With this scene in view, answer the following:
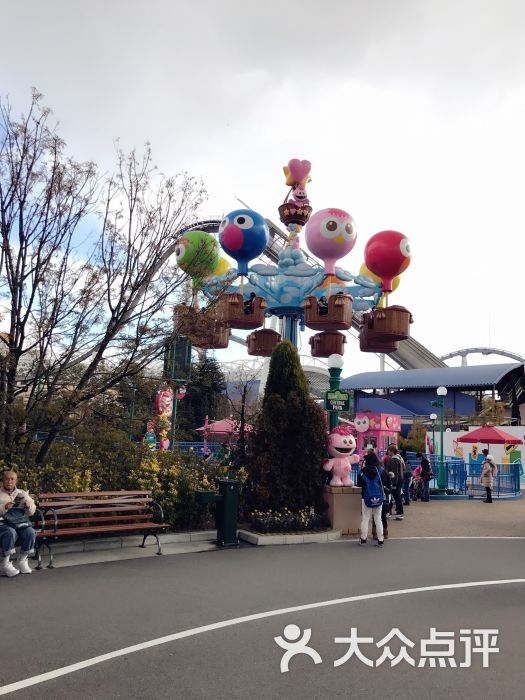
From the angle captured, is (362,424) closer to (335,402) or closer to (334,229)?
(334,229)

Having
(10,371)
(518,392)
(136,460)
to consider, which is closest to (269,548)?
(136,460)

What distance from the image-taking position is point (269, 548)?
9.62m

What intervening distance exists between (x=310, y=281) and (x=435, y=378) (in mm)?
36028

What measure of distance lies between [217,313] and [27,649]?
691 cm

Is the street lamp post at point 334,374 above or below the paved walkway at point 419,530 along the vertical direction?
above

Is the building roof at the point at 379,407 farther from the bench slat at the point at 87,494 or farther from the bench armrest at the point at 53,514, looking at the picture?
the bench armrest at the point at 53,514

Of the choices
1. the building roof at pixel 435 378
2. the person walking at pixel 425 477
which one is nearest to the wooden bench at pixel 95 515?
the person walking at pixel 425 477

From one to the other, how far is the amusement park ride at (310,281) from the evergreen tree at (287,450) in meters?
6.91

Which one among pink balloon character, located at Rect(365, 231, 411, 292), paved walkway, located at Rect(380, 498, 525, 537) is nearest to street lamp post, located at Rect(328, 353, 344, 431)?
paved walkway, located at Rect(380, 498, 525, 537)

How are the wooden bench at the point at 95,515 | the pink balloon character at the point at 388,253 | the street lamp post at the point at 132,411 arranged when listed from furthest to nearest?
1. the pink balloon character at the point at 388,253
2. the street lamp post at the point at 132,411
3. the wooden bench at the point at 95,515

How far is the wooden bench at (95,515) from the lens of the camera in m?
8.34

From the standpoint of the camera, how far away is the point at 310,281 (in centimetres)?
2138

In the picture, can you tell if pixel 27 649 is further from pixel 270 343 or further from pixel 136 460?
pixel 270 343

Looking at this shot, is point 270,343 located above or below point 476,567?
above
